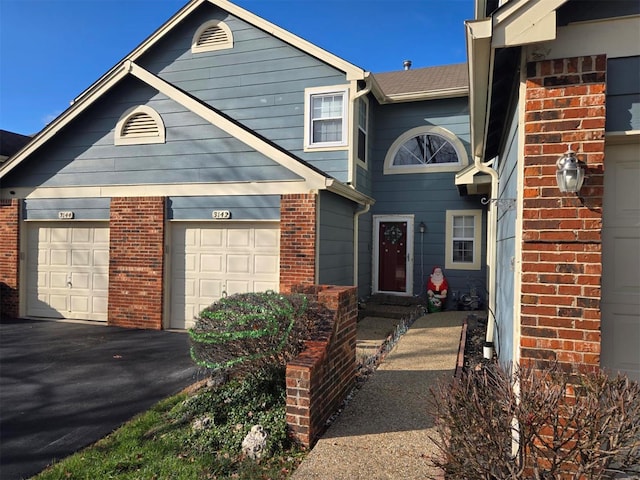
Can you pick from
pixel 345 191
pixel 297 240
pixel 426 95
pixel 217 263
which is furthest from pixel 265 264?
pixel 426 95

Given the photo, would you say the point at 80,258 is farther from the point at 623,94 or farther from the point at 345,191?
the point at 623,94

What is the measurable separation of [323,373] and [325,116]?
7.37m

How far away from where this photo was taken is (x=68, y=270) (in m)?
9.12

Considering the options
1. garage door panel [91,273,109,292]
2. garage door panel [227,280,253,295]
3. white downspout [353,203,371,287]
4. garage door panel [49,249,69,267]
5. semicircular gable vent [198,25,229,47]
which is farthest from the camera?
semicircular gable vent [198,25,229,47]

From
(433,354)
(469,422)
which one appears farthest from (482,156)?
(469,422)

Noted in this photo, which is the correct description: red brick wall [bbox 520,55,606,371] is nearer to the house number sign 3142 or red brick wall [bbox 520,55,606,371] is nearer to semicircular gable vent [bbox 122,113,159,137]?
the house number sign 3142

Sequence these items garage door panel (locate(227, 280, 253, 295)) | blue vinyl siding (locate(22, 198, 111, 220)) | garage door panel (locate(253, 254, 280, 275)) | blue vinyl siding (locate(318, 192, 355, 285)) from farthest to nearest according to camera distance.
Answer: blue vinyl siding (locate(22, 198, 111, 220)) → garage door panel (locate(227, 280, 253, 295)) → garage door panel (locate(253, 254, 280, 275)) → blue vinyl siding (locate(318, 192, 355, 285))

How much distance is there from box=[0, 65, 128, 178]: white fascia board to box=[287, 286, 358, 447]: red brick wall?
6.69 m

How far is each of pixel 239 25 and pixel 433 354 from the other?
9.43m

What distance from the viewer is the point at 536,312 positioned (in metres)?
2.88

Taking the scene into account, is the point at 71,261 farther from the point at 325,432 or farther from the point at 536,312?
the point at 536,312

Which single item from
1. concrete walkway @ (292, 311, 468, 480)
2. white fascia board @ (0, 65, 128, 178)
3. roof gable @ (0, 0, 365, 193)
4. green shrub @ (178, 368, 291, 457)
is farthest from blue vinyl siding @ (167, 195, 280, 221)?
green shrub @ (178, 368, 291, 457)

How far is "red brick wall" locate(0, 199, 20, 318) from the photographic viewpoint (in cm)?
921

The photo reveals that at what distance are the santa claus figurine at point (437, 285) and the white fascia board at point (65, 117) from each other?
28.3 ft
